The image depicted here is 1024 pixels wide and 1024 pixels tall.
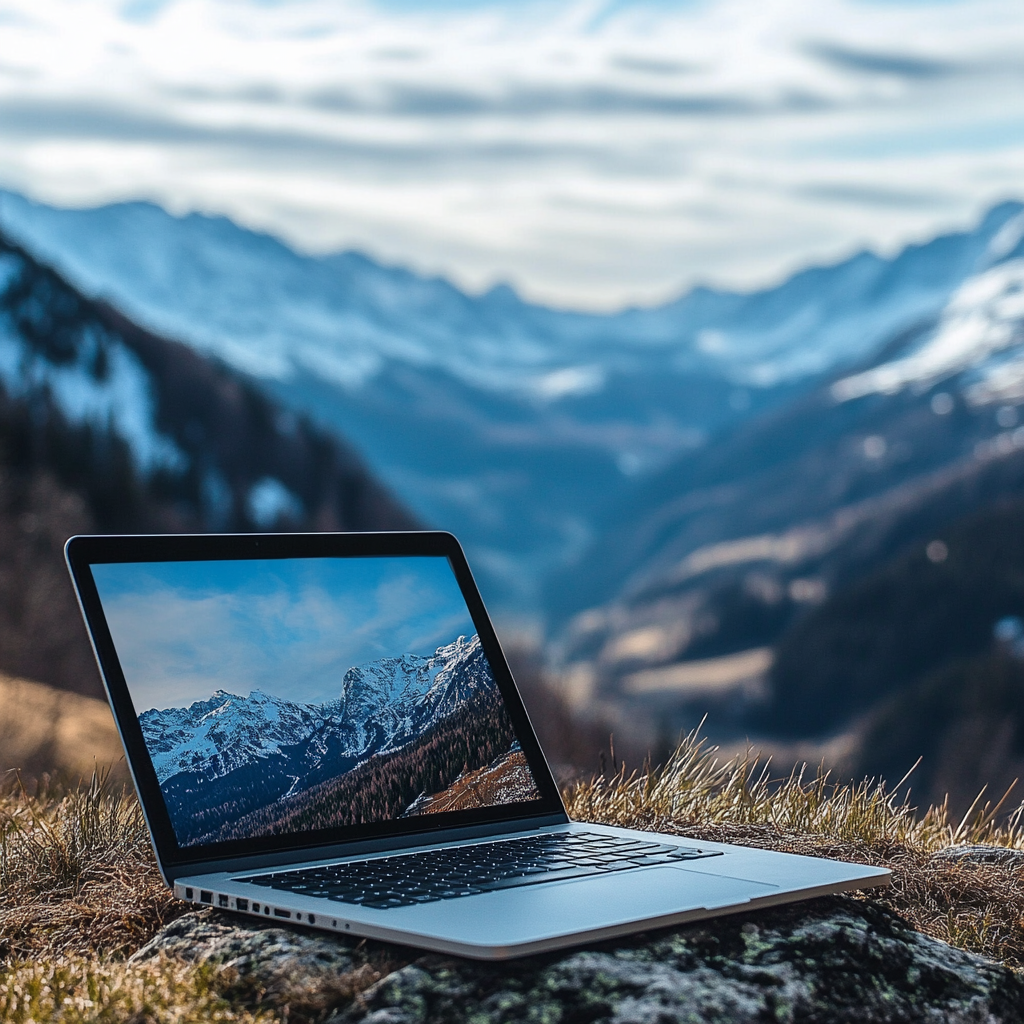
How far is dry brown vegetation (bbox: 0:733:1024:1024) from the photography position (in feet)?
9.45

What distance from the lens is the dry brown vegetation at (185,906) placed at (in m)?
2.88

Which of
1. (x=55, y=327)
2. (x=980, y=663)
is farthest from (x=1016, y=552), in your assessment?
(x=55, y=327)

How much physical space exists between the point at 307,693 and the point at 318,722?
87mm

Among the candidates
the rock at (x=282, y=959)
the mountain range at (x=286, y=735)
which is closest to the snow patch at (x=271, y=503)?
the mountain range at (x=286, y=735)

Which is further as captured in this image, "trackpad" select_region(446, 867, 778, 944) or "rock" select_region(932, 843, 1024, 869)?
"rock" select_region(932, 843, 1024, 869)

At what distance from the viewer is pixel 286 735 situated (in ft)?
11.6

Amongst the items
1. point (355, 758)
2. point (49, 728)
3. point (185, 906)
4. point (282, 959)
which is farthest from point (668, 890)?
point (49, 728)

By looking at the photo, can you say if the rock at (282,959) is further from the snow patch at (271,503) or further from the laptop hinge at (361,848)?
the snow patch at (271,503)

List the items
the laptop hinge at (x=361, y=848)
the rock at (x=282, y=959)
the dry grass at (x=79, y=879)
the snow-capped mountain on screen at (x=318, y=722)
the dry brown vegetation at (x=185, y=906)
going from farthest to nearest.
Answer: the dry grass at (x=79, y=879), the snow-capped mountain on screen at (x=318, y=722), the laptop hinge at (x=361, y=848), the dry brown vegetation at (x=185, y=906), the rock at (x=282, y=959)

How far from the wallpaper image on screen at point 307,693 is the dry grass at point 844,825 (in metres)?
1.22

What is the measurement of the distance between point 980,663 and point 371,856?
4744 inches

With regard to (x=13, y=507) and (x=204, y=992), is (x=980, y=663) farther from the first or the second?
(x=204, y=992)

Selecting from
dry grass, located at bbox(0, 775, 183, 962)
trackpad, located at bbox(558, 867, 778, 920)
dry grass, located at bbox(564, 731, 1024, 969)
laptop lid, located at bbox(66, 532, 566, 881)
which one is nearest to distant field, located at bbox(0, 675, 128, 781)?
dry grass, located at bbox(0, 775, 183, 962)

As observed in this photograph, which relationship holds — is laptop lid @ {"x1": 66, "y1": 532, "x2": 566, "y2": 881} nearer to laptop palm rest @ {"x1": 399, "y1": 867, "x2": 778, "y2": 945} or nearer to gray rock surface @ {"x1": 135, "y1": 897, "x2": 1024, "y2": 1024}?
gray rock surface @ {"x1": 135, "y1": 897, "x2": 1024, "y2": 1024}
